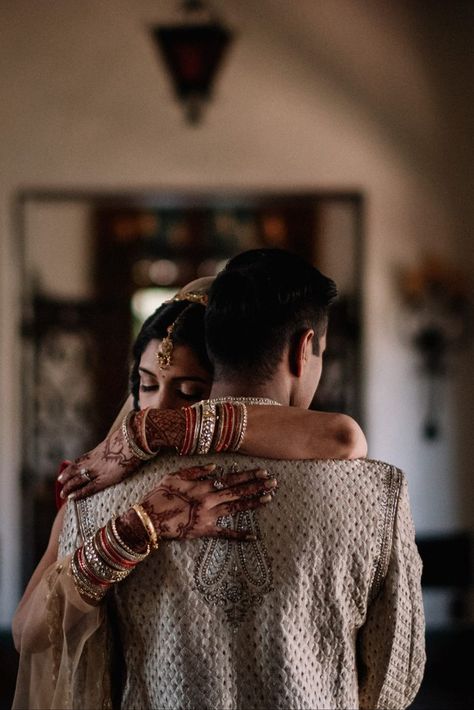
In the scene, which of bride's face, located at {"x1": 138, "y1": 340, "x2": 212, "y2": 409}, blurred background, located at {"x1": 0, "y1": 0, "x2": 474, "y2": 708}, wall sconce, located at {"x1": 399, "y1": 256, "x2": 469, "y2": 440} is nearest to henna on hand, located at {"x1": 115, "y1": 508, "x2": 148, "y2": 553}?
bride's face, located at {"x1": 138, "y1": 340, "x2": 212, "y2": 409}

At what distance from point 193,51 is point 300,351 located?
366cm

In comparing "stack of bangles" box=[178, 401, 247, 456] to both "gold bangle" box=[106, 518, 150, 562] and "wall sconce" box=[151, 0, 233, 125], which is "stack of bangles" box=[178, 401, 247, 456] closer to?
A: "gold bangle" box=[106, 518, 150, 562]

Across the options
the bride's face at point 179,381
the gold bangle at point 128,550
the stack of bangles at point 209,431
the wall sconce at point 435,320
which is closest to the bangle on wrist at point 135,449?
the stack of bangles at point 209,431

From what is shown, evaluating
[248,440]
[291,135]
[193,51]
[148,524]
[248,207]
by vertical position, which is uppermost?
[193,51]

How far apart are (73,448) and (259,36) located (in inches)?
101

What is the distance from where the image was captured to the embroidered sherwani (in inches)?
49.9

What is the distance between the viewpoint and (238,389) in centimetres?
135

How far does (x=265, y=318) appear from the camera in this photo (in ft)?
4.35

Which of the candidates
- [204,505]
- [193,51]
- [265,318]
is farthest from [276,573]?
[193,51]

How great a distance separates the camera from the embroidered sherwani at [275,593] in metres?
1.27

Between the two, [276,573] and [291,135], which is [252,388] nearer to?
[276,573]

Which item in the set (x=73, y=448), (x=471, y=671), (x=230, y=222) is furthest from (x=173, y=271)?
(x=471, y=671)

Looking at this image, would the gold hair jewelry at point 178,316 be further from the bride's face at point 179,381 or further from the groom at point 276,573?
the groom at point 276,573

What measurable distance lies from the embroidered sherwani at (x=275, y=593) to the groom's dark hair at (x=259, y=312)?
15 cm
